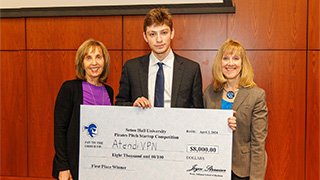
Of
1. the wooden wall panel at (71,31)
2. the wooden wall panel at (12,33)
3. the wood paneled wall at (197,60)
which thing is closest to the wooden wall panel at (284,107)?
the wood paneled wall at (197,60)

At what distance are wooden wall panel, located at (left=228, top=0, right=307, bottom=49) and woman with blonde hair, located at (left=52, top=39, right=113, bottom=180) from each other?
5.84 ft

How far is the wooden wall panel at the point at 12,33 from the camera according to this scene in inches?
135

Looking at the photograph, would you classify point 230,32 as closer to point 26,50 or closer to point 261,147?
point 261,147

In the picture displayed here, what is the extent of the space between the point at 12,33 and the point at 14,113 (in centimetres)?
112

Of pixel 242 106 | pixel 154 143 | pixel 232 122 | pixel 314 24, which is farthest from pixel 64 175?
pixel 314 24

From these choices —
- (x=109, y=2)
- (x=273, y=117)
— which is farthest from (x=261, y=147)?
(x=109, y=2)

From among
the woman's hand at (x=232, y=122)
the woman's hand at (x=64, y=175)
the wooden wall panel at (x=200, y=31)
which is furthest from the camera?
the wooden wall panel at (x=200, y=31)

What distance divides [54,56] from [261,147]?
2821 millimetres

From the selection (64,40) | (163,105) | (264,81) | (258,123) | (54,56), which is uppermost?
(64,40)

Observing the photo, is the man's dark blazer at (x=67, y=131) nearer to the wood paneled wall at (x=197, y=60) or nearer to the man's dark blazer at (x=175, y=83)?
the man's dark blazer at (x=175, y=83)

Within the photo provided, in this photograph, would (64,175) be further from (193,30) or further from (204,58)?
(193,30)

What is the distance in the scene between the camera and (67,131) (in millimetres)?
2076

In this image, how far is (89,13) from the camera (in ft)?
10.6

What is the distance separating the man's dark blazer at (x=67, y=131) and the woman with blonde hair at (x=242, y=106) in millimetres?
1105
